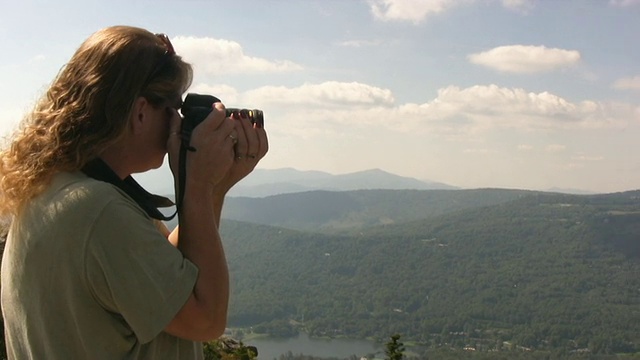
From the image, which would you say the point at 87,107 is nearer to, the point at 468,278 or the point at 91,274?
the point at 91,274

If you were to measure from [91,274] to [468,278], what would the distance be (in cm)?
14719

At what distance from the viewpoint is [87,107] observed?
4.82ft

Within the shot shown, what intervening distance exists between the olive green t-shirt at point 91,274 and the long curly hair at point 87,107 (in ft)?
0.17

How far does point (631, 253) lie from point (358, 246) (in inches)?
2513

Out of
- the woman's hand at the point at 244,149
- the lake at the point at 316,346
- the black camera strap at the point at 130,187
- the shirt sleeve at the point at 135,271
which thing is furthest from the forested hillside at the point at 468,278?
the shirt sleeve at the point at 135,271

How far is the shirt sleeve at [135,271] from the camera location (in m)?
1.37

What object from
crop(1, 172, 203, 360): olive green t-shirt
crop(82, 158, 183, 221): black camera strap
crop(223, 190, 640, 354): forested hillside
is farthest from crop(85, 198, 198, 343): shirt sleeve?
crop(223, 190, 640, 354): forested hillside

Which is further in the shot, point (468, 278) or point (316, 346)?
point (468, 278)

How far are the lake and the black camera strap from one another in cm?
8228

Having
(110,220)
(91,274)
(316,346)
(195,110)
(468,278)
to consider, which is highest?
(195,110)

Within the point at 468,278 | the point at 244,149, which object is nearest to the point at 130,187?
the point at 244,149

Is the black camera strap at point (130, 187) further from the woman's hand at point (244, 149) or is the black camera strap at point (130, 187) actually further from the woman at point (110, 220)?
the woman's hand at point (244, 149)

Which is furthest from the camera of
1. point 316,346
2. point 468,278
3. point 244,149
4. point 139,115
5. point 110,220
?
point 468,278

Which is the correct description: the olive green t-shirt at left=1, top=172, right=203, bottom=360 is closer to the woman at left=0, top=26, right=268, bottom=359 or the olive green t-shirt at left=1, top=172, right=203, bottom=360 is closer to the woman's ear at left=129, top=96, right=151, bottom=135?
the woman at left=0, top=26, right=268, bottom=359
